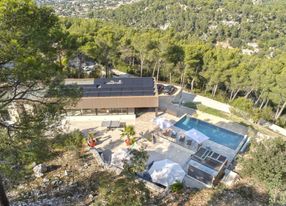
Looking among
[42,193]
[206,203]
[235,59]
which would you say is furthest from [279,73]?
[42,193]

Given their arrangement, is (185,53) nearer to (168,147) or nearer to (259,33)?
(168,147)

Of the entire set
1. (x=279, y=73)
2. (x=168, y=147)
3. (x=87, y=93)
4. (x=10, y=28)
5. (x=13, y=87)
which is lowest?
(x=168, y=147)

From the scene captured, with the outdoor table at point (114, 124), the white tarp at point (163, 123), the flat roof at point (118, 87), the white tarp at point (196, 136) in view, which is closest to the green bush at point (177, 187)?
the white tarp at point (196, 136)

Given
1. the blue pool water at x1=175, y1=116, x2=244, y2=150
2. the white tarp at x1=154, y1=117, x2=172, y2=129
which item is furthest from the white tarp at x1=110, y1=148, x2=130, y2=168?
the blue pool water at x1=175, y1=116, x2=244, y2=150

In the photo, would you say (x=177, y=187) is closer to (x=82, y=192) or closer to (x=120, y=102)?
(x=82, y=192)

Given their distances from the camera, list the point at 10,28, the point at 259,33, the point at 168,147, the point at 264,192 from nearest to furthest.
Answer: the point at 10,28 → the point at 264,192 → the point at 168,147 → the point at 259,33

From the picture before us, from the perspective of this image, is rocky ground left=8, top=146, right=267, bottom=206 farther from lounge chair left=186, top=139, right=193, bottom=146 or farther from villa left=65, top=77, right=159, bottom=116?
villa left=65, top=77, right=159, bottom=116

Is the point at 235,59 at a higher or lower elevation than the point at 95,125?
higher

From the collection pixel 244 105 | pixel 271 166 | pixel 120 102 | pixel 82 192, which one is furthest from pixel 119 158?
pixel 244 105
